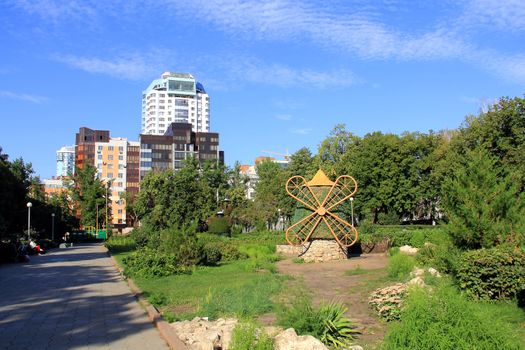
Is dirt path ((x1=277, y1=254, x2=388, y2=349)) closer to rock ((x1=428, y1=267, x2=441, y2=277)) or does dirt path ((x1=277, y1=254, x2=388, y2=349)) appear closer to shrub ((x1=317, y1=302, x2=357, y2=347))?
shrub ((x1=317, y1=302, x2=357, y2=347))

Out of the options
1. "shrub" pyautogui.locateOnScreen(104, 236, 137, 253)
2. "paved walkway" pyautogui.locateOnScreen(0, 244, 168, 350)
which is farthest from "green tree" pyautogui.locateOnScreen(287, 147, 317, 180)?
"paved walkway" pyautogui.locateOnScreen(0, 244, 168, 350)

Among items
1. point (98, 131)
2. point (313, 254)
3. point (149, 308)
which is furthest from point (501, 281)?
point (98, 131)

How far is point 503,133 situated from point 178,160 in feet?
305

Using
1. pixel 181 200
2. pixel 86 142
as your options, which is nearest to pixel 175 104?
pixel 86 142

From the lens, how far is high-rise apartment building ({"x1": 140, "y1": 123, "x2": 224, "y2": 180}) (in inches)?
4727

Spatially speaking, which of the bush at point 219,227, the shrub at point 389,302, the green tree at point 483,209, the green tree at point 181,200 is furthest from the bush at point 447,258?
the green tree at point 181,200

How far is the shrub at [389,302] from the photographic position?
9180 millimetres

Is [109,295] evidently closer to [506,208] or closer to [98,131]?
[506,208]

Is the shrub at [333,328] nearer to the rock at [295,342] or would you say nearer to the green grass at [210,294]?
the rock at [295,342]

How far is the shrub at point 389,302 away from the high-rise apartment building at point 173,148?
109025 mm

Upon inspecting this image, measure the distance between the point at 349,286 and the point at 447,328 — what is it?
8.56 metres

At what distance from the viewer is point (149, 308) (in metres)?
10.9

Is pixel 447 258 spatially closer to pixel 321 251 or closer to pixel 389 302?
pixel 389 302

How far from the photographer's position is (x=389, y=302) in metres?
9.53
